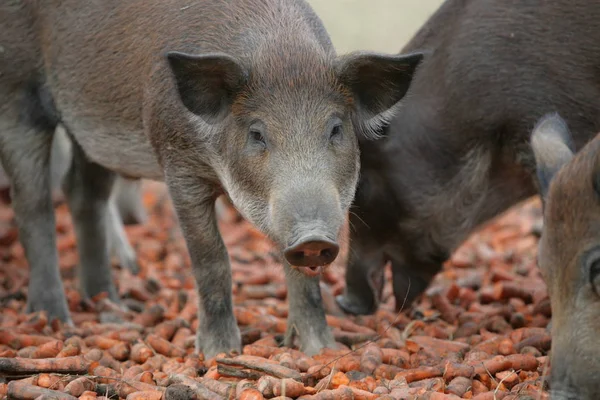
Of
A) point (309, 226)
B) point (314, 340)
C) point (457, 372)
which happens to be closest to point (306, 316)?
point (314, 340)

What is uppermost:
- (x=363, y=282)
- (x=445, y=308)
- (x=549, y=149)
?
(x=549, y=149)

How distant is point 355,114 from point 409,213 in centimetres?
117

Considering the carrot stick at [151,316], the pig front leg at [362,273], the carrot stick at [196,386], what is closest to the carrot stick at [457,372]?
the carrot stick at [196,386]

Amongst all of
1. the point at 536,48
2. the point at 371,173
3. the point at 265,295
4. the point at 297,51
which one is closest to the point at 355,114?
the point at 297,51

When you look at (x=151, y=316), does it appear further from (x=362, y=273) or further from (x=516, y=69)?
(x=516, y=69)

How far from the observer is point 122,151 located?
659 cm

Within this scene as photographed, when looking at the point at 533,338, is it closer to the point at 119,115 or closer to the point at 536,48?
the point at 536,48

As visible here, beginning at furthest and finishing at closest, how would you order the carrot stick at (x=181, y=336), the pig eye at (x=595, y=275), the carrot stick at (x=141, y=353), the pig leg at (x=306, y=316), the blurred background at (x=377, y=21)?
the blurred background at (x=377, y=21) → the carrot stick at (x=181, y=336) → the pig leg at (x=306, y=316) → the carrot stick at (x=141, y=353) → the pig eye at (x=595, y=275)

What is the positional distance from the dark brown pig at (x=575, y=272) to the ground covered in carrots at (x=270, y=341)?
7.4 inches

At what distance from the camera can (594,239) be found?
14.3 feet

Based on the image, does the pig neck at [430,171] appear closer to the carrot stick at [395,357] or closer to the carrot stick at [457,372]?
the carrot stick at [395,357]

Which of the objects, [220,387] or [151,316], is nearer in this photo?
[220,387]

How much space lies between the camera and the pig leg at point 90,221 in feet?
24.8

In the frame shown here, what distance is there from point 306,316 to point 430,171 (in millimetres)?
1332
